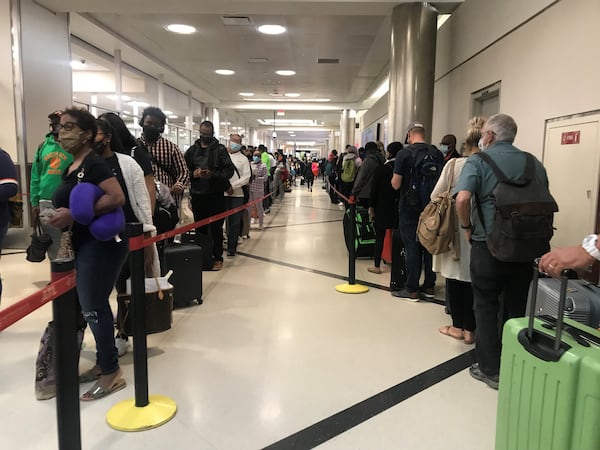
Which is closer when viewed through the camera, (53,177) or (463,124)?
(53,177)

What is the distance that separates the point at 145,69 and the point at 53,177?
28.7 ft

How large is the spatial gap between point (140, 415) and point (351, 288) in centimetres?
265

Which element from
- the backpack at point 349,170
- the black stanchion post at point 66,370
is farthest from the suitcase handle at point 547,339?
the backpack at point 349,170

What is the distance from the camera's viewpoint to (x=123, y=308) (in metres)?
2.89

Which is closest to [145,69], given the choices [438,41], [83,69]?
[83,69]

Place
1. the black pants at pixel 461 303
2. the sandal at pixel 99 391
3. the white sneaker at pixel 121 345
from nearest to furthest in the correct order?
1. the sandal at pixel 99 391
2. the white sneaker at pixel 121 345
3. the black pants at pixel 461 303

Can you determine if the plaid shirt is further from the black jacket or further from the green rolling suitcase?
the green rolling suitcase

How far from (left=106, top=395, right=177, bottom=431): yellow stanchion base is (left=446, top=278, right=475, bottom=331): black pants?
82.3 inches

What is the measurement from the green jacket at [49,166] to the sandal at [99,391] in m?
1.72

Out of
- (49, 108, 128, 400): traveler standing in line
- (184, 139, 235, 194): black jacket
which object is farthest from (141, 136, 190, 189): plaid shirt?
(49, 108, 128, 400): traveler standing in line

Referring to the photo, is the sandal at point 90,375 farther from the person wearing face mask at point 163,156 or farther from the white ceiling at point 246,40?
the white ceiling at point 246,40

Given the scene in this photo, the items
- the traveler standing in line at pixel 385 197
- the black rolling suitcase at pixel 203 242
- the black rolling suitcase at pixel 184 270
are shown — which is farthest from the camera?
the traveler standing in line at pixel 385 197

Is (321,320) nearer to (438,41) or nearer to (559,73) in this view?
(559,73)

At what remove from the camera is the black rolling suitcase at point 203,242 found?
481 cm
